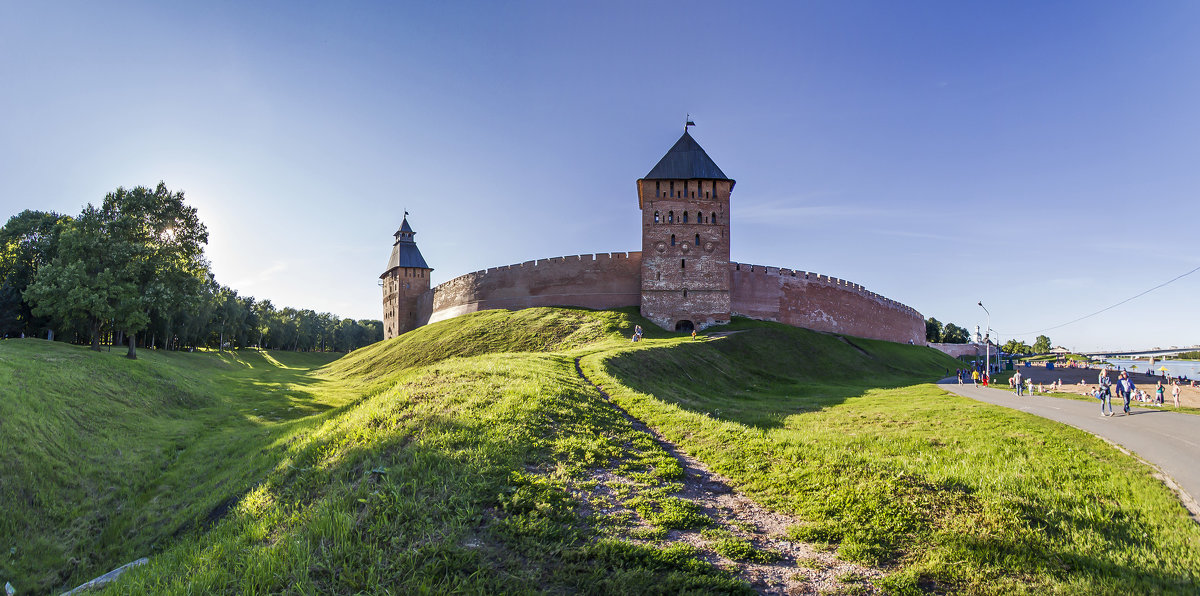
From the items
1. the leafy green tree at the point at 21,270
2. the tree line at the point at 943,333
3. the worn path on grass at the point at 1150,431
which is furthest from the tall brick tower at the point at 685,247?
the tree line at the point at 943,333

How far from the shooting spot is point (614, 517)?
16.9 ft

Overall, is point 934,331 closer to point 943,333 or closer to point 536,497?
point 943,333

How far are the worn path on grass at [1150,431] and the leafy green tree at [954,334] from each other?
309 feet

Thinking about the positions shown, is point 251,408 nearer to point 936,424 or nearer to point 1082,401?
point 936,424

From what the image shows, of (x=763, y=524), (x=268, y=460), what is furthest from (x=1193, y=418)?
(x=268, y=460)

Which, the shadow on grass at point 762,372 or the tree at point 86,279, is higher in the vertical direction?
the tree at point 86,279

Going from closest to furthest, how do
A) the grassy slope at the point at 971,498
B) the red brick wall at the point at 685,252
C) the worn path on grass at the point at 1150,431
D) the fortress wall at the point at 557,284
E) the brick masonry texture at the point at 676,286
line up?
1. the grassy slope at the point at 971,498
2. the worn path on grass at the point at 1150,431
3. the red brick wall at the point at 685,252
4. the brick masonry texture at the point at 676,286
5. the fortress wall at the point at 557,284

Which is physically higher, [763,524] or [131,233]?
[131,233]

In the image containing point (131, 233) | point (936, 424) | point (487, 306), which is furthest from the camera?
point (487, 306)

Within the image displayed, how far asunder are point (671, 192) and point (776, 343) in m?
12.1

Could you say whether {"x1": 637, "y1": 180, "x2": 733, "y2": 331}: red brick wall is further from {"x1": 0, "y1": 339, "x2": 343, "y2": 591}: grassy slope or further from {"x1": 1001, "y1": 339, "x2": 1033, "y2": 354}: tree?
{"x1": 1001, "y1": 339, "x2": 1033, "y2": 354}: tree

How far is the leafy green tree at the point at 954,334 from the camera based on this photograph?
9869 centimetres

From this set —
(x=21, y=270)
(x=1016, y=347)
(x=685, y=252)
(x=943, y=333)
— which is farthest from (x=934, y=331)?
(x=21, y=270)

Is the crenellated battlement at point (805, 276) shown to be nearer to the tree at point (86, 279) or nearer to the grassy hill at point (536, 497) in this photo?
the grassy hill at point (536, 497)
